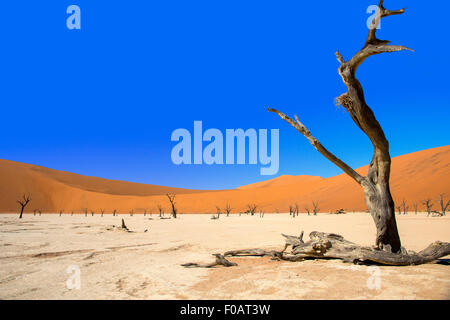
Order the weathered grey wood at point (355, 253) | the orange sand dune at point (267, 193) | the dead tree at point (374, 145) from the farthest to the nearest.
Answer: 1. the orange sand dune at point (267, 193)
2. the dead tree at point (374, 145)
3. the weathered grey wood at point (355, 253)

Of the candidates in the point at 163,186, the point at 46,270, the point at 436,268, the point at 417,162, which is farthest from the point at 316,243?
the point at 163,186

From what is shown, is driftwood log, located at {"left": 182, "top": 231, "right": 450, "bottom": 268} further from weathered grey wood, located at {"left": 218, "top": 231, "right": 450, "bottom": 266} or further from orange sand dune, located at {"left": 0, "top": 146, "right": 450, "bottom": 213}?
orange sand dune, located at {"left": 0, "top": 146, "right": 450, "bottom": 213}

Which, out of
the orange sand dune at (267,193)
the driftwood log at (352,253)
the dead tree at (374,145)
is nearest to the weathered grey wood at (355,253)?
the driftwood log at (352,253)

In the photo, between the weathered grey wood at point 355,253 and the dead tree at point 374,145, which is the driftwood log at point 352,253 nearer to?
the weathered grey wood at point 355,253

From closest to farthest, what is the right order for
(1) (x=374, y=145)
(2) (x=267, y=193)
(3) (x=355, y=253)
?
(3) (x=355, y=253), (1) (x=374, y=145), (2) (x=267, y=193)

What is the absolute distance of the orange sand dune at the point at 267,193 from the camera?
61906mm

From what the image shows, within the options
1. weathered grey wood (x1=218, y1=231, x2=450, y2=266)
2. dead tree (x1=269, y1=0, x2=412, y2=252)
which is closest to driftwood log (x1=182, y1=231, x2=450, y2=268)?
weathered grey wood (x1=218, y1=231, x2=450, y2=266)

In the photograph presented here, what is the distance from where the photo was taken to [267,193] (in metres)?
97.4

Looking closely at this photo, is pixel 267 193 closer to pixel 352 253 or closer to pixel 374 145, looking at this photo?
pixel 374 145

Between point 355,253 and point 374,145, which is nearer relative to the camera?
point 355,253

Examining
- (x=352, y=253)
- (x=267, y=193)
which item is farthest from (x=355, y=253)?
(x=267, y=193)
